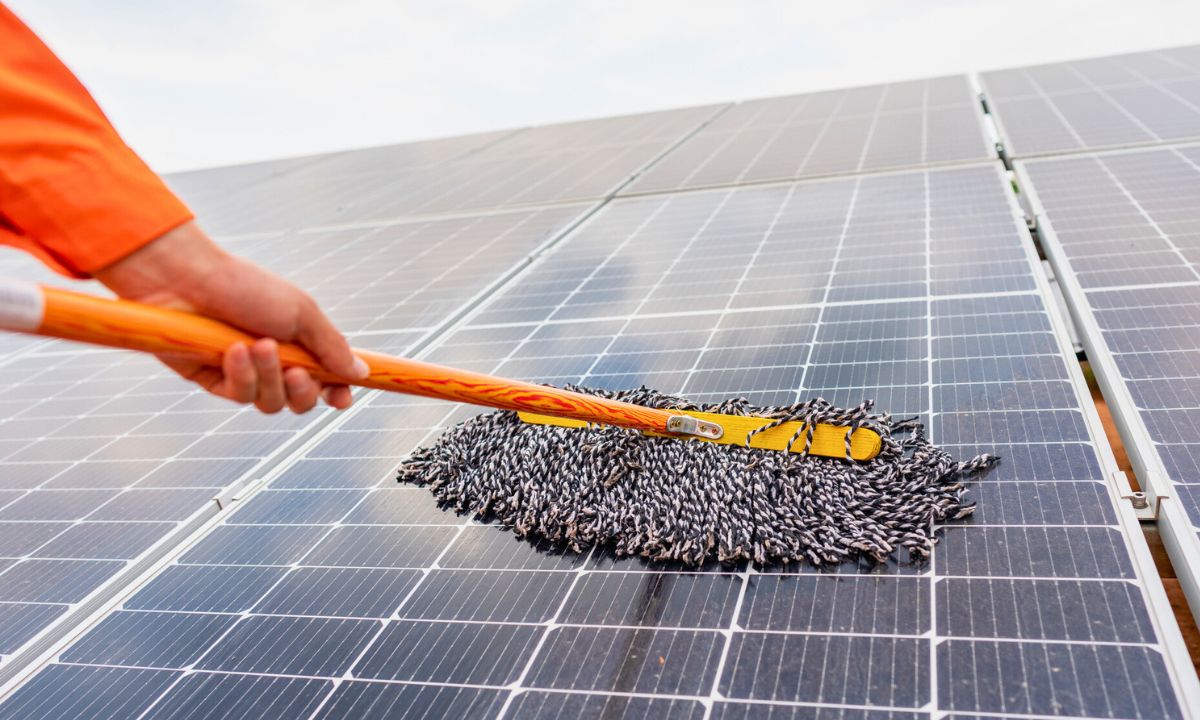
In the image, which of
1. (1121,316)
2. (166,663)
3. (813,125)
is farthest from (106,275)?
(813,125)

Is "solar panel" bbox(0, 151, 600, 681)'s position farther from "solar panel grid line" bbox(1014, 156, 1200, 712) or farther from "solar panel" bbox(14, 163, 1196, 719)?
"solar panel grid line" bbox(1014, 156, 1200, 712)

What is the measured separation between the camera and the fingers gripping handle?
1.32 meters

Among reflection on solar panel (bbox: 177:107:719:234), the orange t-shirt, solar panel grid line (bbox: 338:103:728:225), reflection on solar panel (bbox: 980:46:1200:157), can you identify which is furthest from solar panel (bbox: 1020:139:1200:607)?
reflection on solar panel (bbox: 177:107:719:234)

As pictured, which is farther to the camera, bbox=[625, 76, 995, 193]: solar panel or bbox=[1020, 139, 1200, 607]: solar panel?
bbox=[625, 76, 995, 193]: solar panel

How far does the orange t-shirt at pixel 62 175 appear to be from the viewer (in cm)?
152

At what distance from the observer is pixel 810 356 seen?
371 cm

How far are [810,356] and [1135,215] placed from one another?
2443 mm

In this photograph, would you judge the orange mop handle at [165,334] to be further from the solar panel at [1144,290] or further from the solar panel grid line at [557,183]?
the solar panel grid line at [557,183]

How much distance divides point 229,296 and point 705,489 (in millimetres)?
1637

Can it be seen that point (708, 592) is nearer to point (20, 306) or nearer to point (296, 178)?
point (20, 306)

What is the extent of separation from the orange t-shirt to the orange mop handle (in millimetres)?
155

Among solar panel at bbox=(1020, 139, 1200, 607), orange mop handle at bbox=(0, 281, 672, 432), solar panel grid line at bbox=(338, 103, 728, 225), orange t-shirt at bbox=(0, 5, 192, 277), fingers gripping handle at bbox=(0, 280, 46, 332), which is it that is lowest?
solar panel grid line at bbox=(338, 103, 728, 225)

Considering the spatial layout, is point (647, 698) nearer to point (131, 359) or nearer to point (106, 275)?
point (106, 275)

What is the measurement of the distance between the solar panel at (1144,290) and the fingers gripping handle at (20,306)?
245 centimetres
